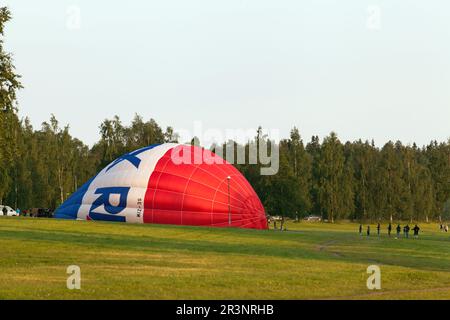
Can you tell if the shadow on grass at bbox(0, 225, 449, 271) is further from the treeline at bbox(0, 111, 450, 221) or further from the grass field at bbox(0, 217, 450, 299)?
the treeline at bbox(0, 111, 450, 221)

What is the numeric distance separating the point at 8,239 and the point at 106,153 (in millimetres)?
72750

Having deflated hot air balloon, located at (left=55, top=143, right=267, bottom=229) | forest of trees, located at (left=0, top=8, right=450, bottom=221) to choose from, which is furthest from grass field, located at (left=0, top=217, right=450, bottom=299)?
forest of trees, located at (left=0, top=8, right=450, bottom=221)

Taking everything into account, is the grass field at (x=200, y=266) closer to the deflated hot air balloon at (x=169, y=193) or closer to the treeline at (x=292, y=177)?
the deflated hot air balloon at (x=169, y=193)

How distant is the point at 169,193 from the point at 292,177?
47.5m

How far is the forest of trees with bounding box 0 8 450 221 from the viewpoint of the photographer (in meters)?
106

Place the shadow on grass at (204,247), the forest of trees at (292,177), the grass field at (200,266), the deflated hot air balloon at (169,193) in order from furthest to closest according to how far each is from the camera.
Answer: the forest of trees at (292,177) → the deflated hot air balloon at (169,193) → the shadow on grass at (204,247) → the grass field at (200,266)

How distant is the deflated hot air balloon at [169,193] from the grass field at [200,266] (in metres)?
7.55

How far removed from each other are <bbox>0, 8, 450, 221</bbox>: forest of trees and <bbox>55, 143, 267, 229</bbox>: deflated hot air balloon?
4053 cm

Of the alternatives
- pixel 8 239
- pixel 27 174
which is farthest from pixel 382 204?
pixel 8 239

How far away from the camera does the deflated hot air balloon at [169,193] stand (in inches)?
2216

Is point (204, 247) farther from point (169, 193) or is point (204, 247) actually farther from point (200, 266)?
point (169, 193)

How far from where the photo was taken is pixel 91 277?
77.0ft

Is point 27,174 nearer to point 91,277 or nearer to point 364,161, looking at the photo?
point 364,161

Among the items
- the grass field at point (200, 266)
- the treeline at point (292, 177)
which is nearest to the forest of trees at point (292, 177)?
the treeline at point (292, 177)
